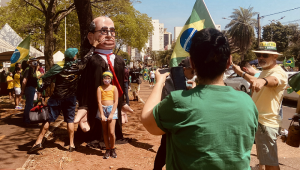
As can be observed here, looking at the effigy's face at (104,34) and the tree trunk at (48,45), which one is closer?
the effigy's face at (104,34)

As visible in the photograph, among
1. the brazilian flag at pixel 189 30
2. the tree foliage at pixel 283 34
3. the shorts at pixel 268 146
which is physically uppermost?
the tree foliage at pixel 283 34

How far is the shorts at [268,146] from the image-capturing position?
325cm

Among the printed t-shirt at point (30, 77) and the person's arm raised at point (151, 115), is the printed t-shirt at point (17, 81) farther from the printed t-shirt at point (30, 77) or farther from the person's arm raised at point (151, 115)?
the person's arm raised at point (151, 115)

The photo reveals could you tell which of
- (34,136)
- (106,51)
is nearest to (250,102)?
(106,51)

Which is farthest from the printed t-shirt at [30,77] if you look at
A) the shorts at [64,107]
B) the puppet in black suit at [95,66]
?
the puppet in black suit at [95,66]

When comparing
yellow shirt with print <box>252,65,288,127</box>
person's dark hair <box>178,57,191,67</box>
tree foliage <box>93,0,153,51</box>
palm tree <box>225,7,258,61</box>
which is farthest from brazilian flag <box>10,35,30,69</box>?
palm tree <box>225,7,258,61</box>

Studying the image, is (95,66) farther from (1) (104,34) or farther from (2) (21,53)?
(2) (21,53)

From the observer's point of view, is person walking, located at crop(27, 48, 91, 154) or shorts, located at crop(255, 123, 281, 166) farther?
person walking, located at crop(27, 48, 91, 154)

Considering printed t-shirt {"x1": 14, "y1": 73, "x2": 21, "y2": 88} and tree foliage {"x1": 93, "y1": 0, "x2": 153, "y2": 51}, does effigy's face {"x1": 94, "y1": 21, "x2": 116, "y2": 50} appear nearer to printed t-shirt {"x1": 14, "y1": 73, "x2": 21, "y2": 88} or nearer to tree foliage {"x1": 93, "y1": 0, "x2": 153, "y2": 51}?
printed t-shirt {"x1": 14, "y1": 73, "x2": 21, "y2": 88}

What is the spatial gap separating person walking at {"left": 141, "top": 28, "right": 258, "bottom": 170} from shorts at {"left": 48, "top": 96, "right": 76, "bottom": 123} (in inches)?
153

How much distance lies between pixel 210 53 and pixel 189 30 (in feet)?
3.27

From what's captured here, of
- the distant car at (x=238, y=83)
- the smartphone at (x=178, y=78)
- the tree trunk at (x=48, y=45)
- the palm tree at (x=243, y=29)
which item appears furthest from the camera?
the palm tree at (x=243, y=29)

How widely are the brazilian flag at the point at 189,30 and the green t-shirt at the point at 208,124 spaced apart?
0.94 meters

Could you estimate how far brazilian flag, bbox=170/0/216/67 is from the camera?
2.44 meters
